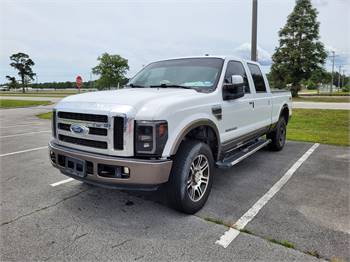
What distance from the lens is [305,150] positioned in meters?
6.66

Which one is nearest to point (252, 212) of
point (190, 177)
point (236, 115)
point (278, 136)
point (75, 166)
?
point (190, 177)

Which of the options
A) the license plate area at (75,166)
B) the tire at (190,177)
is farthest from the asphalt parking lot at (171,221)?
the license plate area at (75,166)

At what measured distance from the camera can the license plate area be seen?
116 inches

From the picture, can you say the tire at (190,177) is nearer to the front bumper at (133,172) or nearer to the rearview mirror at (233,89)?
the front bumper at (133,172)

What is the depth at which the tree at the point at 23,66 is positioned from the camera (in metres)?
82.4

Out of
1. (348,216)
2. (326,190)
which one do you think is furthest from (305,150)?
(348,216)

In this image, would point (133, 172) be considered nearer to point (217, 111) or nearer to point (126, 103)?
point (126, 103)

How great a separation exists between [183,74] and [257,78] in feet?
6.22

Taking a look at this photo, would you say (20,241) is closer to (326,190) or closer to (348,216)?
(348,216)

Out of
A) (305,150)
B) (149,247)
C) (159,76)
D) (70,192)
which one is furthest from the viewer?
(305,150)

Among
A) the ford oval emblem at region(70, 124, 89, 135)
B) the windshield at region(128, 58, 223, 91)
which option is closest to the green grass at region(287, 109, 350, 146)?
the windshield at region(128, 58, 223, 91)

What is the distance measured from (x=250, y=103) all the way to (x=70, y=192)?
130 inches

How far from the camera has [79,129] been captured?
301cm

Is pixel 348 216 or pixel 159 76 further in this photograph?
pixel 159 76
